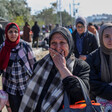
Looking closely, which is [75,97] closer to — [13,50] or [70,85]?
[70,85]

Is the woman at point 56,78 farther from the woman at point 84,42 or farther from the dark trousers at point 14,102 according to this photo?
the woman at point 84,42

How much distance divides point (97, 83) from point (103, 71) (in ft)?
0.48

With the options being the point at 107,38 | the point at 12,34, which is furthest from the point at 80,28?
the point at 107,38

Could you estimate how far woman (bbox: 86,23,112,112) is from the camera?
6.70 ft

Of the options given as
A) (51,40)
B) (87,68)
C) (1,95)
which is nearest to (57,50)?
(51,40)

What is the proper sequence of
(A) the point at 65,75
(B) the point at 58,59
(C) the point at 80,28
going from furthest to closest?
(C) the point at 80,28, (B) the point at 58,59, (A) the point at 65,75

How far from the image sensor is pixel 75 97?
1.61 m

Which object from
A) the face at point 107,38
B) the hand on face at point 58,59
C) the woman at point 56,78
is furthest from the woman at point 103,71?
the hand on face at point 58,59

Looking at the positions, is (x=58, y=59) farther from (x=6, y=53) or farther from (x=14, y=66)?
(x=6, y=53)

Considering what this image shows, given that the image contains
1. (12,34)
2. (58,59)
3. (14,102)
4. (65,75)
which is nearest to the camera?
(65,75)

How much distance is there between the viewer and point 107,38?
219cm

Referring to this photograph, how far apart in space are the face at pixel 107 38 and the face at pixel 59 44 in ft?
1.80

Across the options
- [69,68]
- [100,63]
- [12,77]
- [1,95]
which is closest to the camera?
[69,68]

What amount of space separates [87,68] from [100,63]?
0.35 metres
